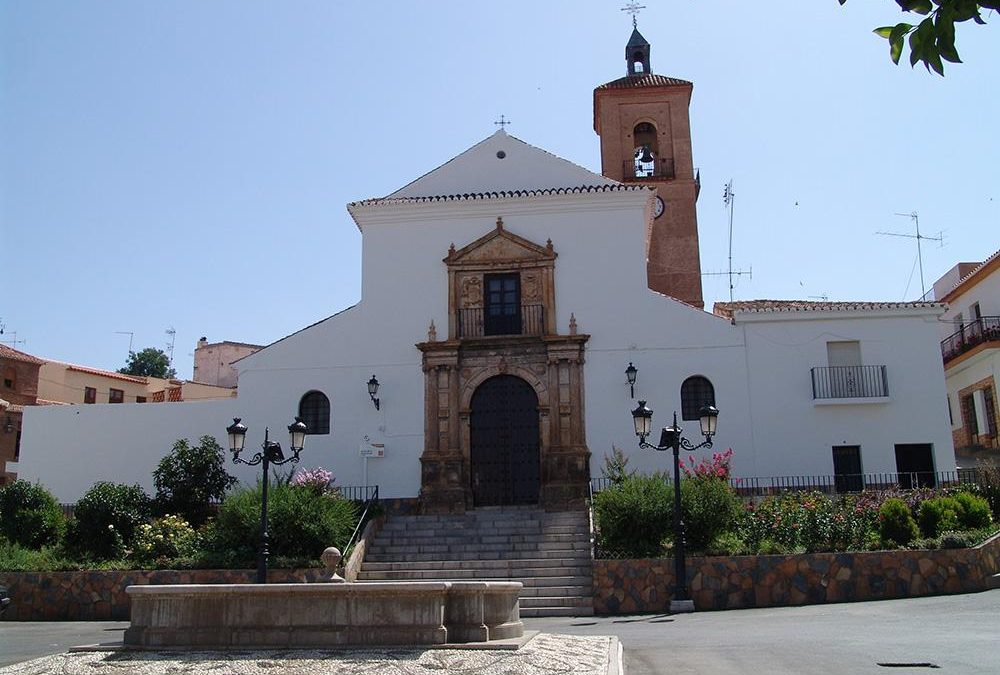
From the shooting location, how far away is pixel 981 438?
28.1m

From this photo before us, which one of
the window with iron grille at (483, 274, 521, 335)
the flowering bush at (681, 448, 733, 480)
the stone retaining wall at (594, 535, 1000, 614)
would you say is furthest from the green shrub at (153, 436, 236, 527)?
the flowering bush at (681, 448, 733, 480)

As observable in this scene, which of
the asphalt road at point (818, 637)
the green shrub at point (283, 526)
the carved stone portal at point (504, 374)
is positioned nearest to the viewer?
the asphalt road at point (818, 637)


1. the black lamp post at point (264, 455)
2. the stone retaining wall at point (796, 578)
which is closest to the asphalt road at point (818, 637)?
the stone retaining wall at point (796, 578)

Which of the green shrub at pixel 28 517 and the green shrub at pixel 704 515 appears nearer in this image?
the green shrub at pixel 704 515

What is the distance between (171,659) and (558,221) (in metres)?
16.2

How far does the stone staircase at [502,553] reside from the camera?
16.9 m

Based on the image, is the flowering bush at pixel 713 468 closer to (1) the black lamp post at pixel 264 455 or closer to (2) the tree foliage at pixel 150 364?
(1) the black lamp post at pixel 264 455

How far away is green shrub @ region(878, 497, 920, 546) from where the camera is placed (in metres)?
16.9

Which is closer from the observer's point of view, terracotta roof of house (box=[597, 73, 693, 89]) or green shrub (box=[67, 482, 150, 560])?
green shrub (box=[67, 482, 150, 560])

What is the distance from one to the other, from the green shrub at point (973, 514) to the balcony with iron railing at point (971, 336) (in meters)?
9.31

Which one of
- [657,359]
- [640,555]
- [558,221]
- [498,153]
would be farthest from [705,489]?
[498,153]

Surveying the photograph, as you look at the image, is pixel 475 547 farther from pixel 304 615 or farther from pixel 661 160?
pixel 661 160

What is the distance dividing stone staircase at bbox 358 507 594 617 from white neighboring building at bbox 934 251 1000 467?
1387 centimetres

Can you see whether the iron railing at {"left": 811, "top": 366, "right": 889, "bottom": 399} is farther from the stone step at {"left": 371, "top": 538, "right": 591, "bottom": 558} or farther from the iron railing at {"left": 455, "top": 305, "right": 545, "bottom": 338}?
the stone step at {"left": 371, "top": 538, "right": 591, "bottom": 558}
